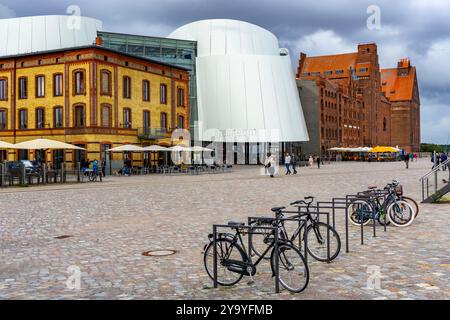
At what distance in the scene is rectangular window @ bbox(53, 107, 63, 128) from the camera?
44.3m

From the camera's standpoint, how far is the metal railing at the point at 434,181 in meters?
17.0

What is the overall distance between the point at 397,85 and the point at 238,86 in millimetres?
107061

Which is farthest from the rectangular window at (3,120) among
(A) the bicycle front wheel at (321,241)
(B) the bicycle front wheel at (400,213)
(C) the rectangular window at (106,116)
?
(A) the bicycle front wheel at (321,241)

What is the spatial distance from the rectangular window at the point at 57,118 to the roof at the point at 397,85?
13199 centimetres

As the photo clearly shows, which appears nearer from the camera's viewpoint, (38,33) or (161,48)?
(38,33)

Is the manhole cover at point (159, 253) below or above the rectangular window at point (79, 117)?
below

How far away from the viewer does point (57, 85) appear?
44344mm

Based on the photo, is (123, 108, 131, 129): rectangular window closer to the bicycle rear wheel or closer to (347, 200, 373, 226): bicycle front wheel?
(347, 200, 373, 226): bicycle front wheel

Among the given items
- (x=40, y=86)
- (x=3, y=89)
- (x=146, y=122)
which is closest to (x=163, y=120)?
(x=146, y=122)

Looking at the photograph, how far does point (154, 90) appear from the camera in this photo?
50062 mm

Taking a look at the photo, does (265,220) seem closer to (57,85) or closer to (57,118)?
(57,118)

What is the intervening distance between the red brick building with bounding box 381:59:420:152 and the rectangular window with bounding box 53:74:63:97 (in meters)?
126

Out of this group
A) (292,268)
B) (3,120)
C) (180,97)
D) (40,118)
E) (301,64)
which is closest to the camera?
(292,268)

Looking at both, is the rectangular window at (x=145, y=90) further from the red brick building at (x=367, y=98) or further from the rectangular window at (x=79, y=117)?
the red brick building at (x=367, y=98)
